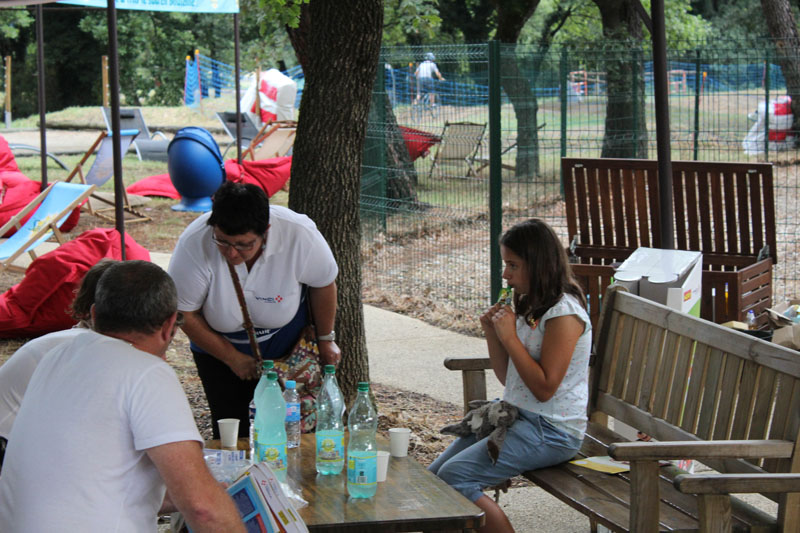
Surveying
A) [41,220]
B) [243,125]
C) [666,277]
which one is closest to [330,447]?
[666,277]

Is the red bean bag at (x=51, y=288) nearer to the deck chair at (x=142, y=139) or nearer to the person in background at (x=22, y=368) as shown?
the person in background at (x=22, y=368)

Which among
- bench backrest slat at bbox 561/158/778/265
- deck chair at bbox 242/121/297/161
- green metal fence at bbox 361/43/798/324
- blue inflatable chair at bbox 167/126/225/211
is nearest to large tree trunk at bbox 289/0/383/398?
bench backrest slat at bbox 561/158/778/265

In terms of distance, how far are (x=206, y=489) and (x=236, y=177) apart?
11.6 meters

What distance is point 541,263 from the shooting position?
379 cm

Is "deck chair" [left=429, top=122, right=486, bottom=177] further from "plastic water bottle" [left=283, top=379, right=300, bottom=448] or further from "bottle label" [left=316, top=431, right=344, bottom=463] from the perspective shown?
"bottle label" [left=316, top=431, right=344, bottom=463]

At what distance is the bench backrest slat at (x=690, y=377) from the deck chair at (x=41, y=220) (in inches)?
264

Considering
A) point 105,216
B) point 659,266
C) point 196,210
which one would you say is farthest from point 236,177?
point 659,266

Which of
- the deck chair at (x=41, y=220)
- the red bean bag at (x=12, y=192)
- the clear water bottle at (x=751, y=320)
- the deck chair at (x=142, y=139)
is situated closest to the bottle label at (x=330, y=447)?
the clear water bottle at (x=751, y=320)

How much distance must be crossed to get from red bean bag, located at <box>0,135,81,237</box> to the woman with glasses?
7693mm

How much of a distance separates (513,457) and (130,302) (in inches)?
68.3

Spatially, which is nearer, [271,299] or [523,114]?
[271,299]

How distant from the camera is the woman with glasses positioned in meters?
3.89

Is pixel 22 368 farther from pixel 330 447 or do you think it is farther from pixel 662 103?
pixel 662 103

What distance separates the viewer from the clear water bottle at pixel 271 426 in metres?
3.32
